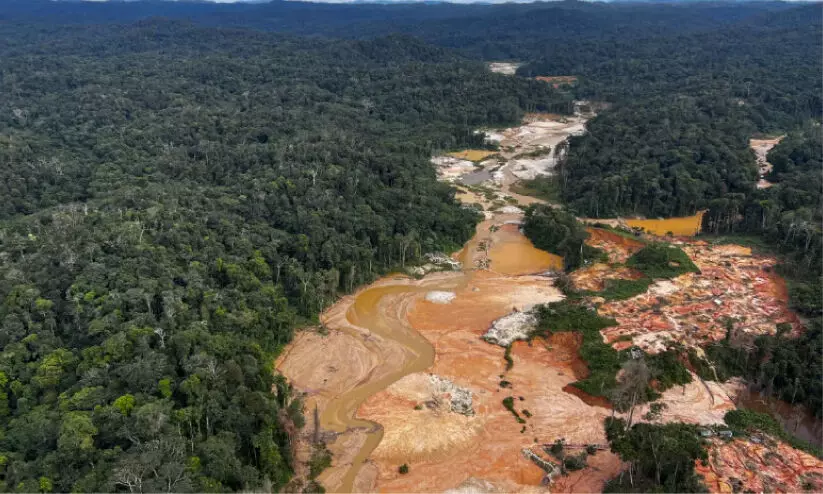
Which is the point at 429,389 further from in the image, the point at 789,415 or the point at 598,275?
the point at 598,275

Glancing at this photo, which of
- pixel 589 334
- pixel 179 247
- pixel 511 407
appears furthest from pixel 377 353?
pixel 179 247

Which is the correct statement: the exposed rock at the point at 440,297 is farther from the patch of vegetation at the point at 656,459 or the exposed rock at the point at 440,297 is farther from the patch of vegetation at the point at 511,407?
the patch of vegetation at the point at 656,459

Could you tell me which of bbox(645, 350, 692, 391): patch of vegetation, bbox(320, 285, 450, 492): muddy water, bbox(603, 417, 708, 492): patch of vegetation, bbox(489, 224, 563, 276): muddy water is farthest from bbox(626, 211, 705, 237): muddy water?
bbox(603, 417, 708, 492): patch of vegetation

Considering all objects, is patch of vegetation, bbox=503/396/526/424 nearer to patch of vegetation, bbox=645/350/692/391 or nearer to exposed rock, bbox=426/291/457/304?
patch of vegetation, bbox=645/350/692/391

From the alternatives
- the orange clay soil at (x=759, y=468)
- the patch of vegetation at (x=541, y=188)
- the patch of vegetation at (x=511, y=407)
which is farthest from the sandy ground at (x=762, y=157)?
the patch of vegetation at (x=511, y=407)

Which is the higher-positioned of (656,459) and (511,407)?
(656,459)
